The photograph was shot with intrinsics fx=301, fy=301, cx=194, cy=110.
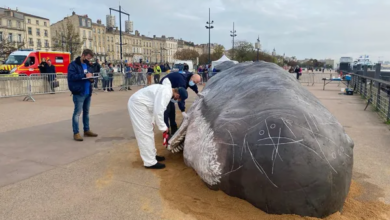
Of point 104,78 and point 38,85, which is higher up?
point 104,78

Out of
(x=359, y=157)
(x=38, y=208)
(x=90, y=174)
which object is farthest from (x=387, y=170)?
(x=38, y=208)

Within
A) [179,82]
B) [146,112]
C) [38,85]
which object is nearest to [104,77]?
[38,85]

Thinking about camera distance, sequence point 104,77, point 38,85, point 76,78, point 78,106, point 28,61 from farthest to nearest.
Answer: point 28,61 < point 104,77 < point 38,85 < point 78,106 < point 76,78

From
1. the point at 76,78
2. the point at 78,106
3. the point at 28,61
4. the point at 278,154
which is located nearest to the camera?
the point at 278,154

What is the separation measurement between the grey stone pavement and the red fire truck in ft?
51.4

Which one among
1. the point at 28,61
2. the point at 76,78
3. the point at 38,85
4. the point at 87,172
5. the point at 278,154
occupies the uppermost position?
the point at 28,61

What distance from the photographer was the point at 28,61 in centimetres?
2306

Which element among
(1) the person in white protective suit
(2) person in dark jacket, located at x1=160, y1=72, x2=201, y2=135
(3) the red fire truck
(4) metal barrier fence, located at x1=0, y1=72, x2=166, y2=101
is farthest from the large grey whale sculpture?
(3) the red fire truck

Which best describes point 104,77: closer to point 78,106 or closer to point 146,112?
point 78,106

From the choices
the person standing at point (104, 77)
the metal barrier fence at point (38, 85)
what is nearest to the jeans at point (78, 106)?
the metal barrier fence at point (38, 85)

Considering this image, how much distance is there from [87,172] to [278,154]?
10.7 ft

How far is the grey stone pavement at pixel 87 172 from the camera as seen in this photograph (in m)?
3.71

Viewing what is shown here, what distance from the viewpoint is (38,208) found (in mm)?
3717

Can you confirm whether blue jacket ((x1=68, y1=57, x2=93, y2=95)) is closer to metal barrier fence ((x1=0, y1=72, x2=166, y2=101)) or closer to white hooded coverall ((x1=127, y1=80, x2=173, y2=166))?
white hooded coverall ((x1=127, y1=80, x2=173, y2=166))
